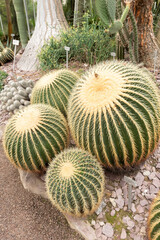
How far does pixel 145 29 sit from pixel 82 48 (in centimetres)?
122

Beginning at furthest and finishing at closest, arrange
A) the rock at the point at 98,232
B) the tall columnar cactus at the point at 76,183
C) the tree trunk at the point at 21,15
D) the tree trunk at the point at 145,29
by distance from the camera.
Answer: the tree trunk at the point at 21,15, the tree trunk at the point at 145,29, the rock at the point at 98,232, the tall columnar cactus at the point at 76,183

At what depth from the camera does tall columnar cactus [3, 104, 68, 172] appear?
77.7 inches

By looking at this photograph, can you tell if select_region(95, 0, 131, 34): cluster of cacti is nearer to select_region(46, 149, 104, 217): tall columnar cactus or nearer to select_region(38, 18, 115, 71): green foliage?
select_region(46, 149, 104, 217): tall columnar cactus

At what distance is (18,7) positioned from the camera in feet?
20.7

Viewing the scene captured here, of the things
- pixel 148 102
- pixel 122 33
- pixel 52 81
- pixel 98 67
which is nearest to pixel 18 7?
pixel 122 33

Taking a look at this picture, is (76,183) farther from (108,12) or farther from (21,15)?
(21,15)

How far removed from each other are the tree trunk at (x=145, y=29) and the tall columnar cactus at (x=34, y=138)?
198 centimetres

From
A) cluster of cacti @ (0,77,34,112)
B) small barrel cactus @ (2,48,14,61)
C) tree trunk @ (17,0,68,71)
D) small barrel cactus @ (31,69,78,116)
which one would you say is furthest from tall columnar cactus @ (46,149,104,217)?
small barrel cactus @ (2,48,14,61)

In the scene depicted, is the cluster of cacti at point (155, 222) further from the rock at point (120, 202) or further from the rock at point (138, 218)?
the rock at point (120, 202)

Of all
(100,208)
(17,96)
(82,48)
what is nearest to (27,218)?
(100,208)

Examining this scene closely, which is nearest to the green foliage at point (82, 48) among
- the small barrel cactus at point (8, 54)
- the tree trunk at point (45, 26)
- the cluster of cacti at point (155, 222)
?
the tree trunk at point (45, 26)

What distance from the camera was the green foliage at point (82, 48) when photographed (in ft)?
13.2

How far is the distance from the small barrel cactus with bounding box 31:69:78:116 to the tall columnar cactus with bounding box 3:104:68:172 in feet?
1.00

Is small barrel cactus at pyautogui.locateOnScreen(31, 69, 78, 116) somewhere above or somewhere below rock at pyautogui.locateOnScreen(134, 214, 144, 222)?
above
